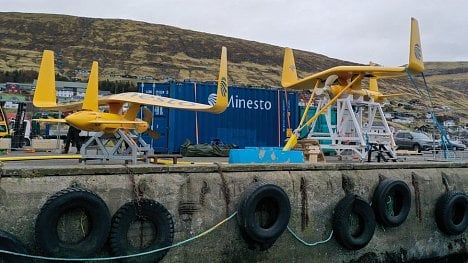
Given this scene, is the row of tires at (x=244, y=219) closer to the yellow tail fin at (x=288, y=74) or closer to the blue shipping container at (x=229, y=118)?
the yellow tail fin at (x=288, y=74)

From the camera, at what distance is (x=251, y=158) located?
991 cm

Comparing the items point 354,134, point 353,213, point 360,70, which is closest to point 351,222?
point 353,213

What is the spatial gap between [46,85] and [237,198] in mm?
6089

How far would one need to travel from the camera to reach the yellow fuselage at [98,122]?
1024cm

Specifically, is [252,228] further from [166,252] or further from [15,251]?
[15,251]

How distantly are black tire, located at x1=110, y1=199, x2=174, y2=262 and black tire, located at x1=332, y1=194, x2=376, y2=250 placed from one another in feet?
10.8

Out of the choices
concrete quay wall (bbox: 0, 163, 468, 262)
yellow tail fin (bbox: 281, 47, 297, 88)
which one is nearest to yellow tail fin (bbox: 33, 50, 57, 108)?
concrete quay wall (bbox: 0, 163, 468, 262)

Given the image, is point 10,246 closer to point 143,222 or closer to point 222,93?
point 143,222

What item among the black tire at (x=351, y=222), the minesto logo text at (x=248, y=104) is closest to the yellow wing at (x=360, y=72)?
the minesto logo text at (x=248, y=104)

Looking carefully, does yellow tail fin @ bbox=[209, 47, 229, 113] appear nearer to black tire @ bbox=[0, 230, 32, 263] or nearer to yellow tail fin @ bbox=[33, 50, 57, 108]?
yellow tail fin @ bbox=[33, 50, 57, 108]

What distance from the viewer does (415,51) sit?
41.4 ft

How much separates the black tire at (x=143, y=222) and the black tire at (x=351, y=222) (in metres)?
3.28

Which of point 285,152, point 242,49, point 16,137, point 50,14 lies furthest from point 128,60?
point 285,152

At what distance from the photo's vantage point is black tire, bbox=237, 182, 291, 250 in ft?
26.5
